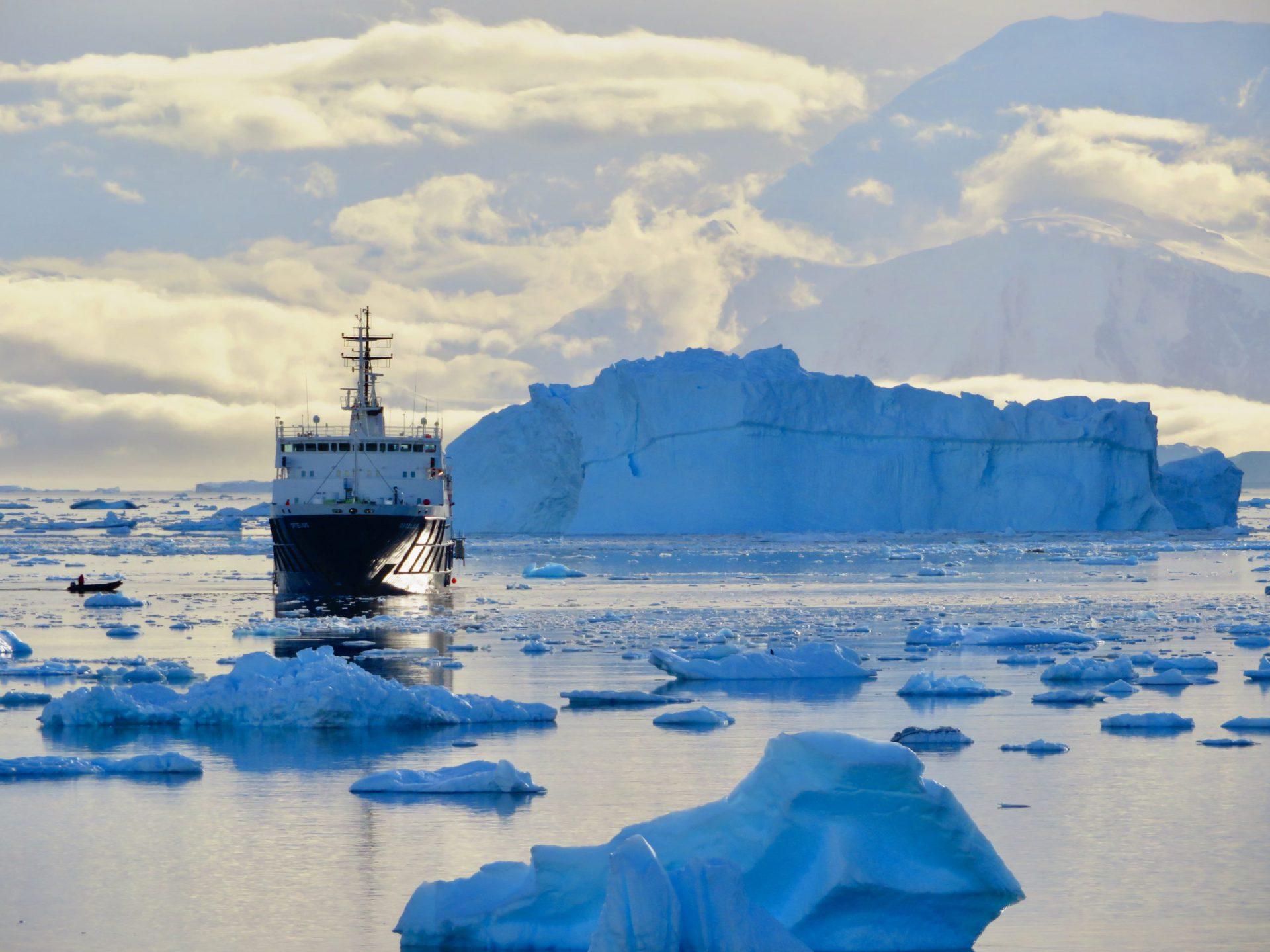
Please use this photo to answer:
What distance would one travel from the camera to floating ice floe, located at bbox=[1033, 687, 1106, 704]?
12570 mm

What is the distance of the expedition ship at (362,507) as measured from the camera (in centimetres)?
2645

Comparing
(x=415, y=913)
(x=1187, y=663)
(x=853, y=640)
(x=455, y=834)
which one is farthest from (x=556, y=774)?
(x=853, y=640)

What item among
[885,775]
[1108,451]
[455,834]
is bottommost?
[455,834]

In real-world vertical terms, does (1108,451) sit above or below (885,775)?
above

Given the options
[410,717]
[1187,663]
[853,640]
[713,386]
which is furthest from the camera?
[713,386]

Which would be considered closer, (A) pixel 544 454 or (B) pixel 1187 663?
(B) pixel 1187 663

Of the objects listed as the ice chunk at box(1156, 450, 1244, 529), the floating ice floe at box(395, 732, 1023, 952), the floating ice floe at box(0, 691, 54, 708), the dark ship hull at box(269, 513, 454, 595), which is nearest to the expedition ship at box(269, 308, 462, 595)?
the dark ship hull at box(269, 513, 454, 595)

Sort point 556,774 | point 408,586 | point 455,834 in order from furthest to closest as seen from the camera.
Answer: point 408,586, point 556,774, point 455,834

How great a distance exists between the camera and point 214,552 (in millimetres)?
46500

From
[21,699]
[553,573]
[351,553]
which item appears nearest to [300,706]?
[21,699]

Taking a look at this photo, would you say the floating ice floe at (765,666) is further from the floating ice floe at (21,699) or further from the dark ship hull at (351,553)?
the dark ship hull at (351,553)

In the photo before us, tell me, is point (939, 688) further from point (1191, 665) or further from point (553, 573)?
point (553, 573)

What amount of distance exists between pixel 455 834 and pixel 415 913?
172 cm

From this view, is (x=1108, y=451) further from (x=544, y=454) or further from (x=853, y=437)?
(x=544, y=454)
